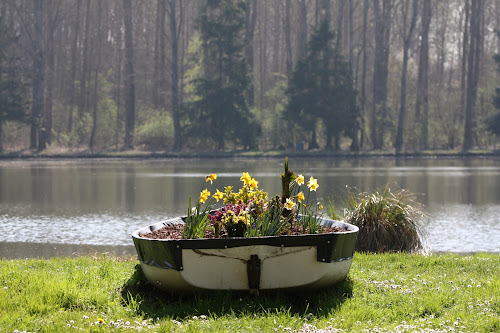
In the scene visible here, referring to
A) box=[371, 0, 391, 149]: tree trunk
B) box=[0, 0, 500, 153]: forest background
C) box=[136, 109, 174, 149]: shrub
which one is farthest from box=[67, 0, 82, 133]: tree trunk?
box=[371, 0, 391, 149]: tree trunk

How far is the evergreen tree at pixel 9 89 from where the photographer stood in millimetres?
50656

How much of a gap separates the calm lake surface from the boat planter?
204 inches

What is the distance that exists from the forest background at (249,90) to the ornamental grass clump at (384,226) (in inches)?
1569

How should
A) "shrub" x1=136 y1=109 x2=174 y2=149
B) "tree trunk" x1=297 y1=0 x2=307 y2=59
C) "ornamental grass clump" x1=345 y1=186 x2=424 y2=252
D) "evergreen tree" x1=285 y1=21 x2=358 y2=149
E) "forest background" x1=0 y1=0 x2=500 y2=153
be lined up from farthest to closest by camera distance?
"tree trunk" x1=297 y1=0 x2=307 y2=59
"shrub" x1=136 y1=109 x2=174 y2=149
"forest background" x1=0 y1=0 x2=500 y2=153
"evergreen tree" x1=285 y1=21 x2=358 y2=149
"ornamental grass clump" x1=345 y1=186 x2=424 y2=252

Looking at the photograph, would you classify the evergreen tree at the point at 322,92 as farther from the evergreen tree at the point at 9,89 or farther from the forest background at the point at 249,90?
the evergreen tree at the point at 9,89

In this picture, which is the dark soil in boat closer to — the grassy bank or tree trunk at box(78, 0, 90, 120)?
the grassy bank

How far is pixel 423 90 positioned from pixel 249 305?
178 feet

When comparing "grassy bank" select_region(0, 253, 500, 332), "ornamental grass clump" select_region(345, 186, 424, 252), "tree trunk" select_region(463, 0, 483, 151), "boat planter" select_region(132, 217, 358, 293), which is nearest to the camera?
"grassy bank" select_region(0, 253, 500, 332)

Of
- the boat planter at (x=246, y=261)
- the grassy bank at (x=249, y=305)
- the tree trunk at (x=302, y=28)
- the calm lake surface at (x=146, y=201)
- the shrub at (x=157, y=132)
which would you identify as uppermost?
the tree trunk at (x=302, y=28)

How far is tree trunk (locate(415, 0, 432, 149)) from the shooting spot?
53750mm

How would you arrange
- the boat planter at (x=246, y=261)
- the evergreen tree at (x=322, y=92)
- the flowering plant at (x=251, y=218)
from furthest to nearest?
the evergreen tree at (x=322, y=92) < the flowering plant at (x=251, y=218) < the boat planter at (x=246, y=261)

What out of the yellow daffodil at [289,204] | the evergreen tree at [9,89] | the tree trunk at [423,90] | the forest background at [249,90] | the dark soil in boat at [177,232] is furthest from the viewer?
the tree trunk at [423,90]

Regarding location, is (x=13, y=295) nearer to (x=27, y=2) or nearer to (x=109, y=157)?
(x=109, y=157)

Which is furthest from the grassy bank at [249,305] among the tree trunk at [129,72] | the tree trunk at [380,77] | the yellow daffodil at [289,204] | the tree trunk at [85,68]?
the tree trunk at [85,68]
